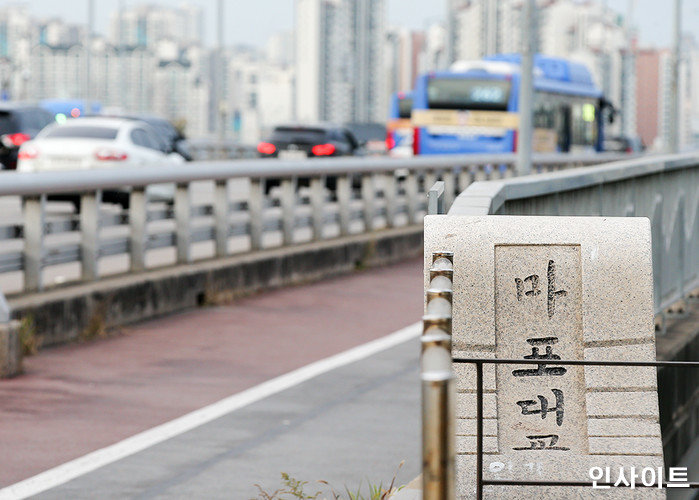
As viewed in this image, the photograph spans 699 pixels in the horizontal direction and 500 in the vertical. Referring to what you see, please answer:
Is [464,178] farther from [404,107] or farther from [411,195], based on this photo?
Answer: [404,107]

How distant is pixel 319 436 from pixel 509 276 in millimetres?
3005

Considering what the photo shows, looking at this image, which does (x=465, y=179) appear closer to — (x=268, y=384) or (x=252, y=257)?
(x=252, y=257)

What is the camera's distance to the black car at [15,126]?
99.6 ft

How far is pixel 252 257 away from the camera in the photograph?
48.1ft

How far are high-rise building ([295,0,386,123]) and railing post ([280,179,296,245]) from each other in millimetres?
113203

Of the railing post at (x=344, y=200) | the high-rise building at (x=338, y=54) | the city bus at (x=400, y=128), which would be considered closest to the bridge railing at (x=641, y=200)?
the railing post at (x=344, y=200)

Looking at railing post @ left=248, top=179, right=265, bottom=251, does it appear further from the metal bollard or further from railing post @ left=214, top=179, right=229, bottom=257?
the metal bollard

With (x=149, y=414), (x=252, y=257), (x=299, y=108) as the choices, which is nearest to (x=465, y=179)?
(x=252, y=257)

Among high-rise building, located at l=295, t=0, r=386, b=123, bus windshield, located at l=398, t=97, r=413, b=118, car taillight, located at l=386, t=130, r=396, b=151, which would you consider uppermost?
high-rise building, located at l=295, t=0, r=386, b=123

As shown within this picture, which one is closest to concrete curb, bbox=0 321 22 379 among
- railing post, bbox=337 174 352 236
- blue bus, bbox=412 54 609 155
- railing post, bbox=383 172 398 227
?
railing post, bbox=337 174 352 236

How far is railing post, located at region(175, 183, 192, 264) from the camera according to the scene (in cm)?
1348

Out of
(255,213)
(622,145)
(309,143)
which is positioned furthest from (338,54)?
(255,213)

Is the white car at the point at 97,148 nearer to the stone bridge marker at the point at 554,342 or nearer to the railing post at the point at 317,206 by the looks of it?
the railing post at the point at 317,206

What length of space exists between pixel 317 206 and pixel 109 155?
8.06 metres
